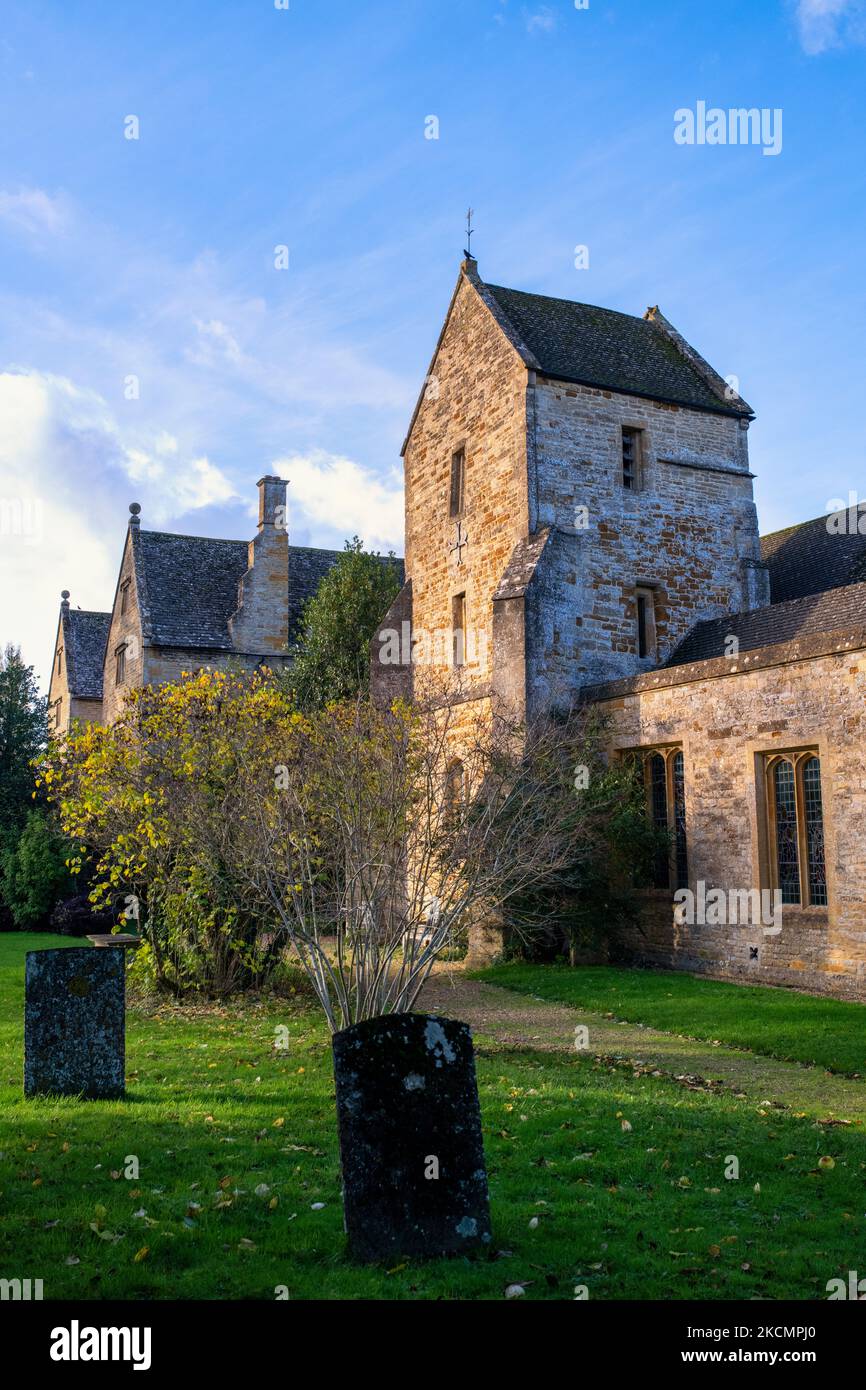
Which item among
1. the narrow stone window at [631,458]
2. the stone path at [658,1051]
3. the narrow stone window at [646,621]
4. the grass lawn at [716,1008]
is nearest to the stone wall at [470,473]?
the narrow stone window at [631,458]

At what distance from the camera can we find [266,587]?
110ft

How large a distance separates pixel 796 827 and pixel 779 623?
190 inches

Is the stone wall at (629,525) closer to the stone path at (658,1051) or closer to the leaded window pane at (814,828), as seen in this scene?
the leaded window pane at (814,828)

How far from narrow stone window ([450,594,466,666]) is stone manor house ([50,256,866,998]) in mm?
48

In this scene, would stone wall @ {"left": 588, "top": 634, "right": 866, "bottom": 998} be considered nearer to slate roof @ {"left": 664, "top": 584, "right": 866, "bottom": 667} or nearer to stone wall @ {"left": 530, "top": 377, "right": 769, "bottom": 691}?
slate roof @ {"left": 664, "top": 584, "right": 866, "bottom": 667}

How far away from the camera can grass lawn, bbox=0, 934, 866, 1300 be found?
196 inches

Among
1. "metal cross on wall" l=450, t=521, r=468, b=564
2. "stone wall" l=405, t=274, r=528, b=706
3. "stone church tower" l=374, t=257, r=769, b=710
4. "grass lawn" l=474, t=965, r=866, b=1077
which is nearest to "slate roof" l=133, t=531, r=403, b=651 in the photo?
A: "stone wall" l=405, t=274, r=528, b=706

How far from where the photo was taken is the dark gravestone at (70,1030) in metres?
8.51

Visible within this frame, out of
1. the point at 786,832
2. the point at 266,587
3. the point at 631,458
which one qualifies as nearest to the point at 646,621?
the point at 631,458
